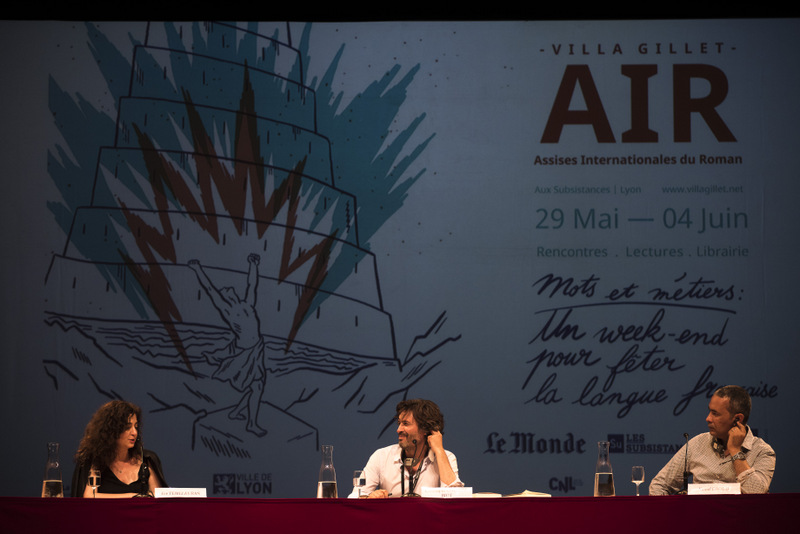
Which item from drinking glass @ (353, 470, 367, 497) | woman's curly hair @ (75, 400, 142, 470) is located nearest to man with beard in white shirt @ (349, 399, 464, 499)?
drinking glass @ (353, 470, 367, 497)

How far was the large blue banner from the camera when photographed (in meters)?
4.31

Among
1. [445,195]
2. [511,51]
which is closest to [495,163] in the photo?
[445,195]

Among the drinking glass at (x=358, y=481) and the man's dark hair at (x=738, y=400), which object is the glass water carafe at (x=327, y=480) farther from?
the man's dark hair at (x=738, y=400)

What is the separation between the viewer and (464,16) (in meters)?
4.52

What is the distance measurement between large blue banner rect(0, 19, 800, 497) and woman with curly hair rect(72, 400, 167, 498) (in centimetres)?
106

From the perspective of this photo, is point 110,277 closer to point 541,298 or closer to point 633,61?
point 541,298

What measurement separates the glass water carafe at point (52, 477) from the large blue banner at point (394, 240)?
1.60 metres

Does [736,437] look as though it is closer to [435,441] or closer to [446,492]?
[435,441]

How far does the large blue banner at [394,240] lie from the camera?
4312mm

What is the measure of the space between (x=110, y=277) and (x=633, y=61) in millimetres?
3057

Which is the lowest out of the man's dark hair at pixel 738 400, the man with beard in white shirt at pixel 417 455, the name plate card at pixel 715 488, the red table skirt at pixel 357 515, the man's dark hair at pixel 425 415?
the red table skirt at pixel 357 515

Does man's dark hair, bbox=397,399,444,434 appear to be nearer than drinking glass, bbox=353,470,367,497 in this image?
No

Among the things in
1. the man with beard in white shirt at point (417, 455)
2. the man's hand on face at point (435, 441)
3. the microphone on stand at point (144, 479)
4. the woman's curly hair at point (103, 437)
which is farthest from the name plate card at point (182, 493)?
the man's hand on face at point (435, 441)

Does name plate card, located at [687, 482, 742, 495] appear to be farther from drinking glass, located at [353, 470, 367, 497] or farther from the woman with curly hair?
the woman with curly hair
